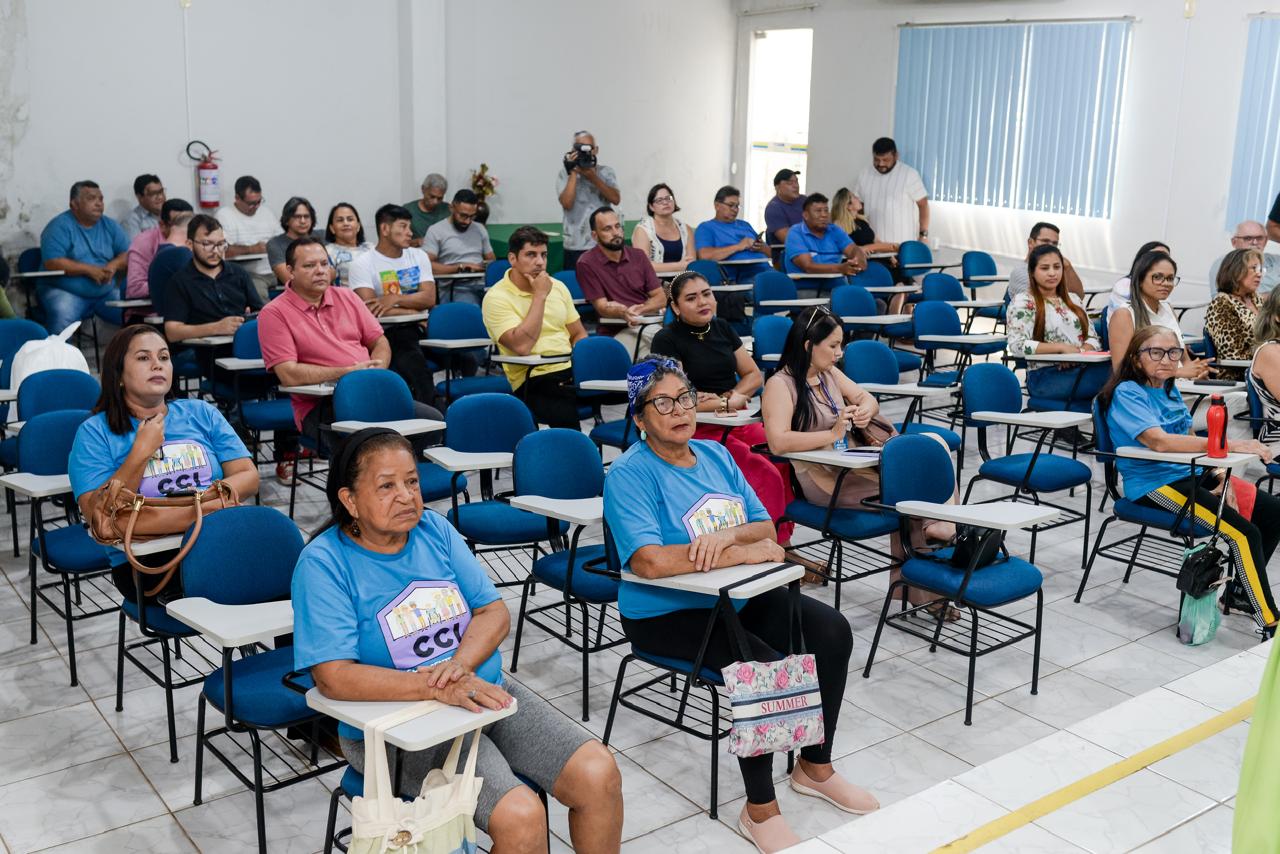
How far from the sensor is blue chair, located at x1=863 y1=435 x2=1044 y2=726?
368cm

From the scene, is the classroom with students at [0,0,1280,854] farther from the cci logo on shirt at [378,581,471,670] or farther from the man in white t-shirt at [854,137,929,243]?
the man in white t-shirt at [854,137,929,243]

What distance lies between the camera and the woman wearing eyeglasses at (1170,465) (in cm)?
435

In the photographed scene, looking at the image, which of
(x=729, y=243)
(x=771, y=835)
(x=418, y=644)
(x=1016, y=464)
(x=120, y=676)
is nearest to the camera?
(x=418, y=644)

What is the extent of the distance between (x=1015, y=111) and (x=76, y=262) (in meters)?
7.29

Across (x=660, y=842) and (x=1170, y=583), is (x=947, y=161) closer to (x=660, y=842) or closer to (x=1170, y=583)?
(x=1170, y=583)

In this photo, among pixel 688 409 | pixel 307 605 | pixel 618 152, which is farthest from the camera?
pixel 618 152

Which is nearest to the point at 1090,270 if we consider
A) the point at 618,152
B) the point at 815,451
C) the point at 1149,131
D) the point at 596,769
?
the point at 1149,131

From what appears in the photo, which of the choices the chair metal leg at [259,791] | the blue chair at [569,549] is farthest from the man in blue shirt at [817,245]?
the chair metal leg at [259,791]

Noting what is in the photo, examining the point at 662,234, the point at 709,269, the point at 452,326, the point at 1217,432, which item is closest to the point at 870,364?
the point at 1217,432

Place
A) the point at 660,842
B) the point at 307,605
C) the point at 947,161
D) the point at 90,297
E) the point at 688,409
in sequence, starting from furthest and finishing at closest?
the point at 947,161 < the point at 90,297 < the point at 688,409 < the point at 660,842 < the point at 307,605

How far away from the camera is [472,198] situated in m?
8.06

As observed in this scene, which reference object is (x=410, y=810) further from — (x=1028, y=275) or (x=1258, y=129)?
(x=1258, y=129)

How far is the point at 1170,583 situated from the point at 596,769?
3202 mm

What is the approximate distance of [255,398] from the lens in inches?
234
